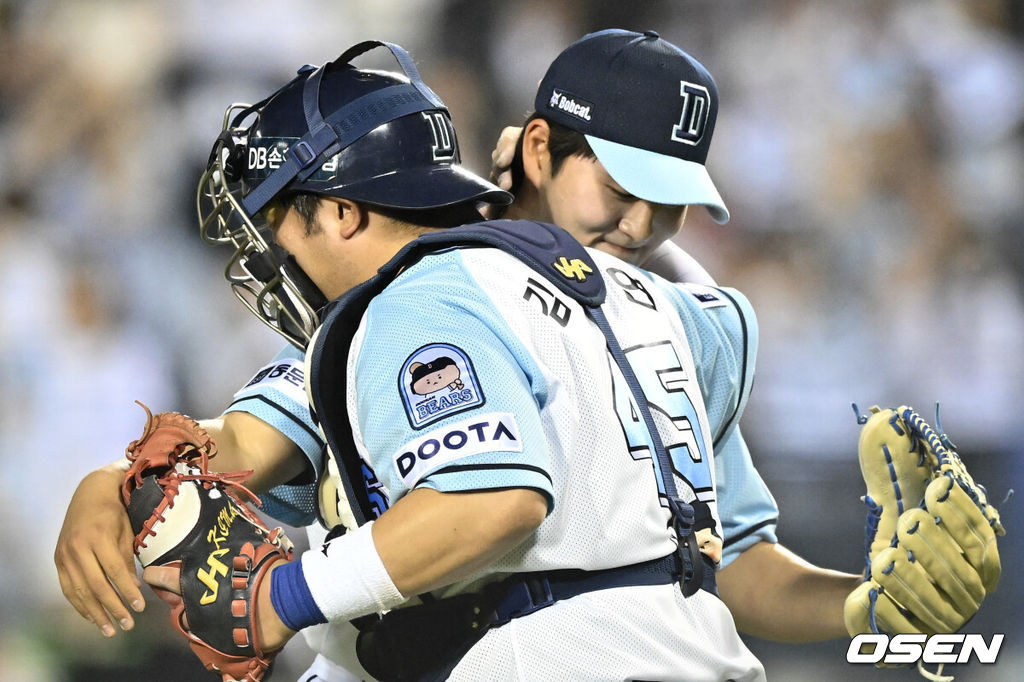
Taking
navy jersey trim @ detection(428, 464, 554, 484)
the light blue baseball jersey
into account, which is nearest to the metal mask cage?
the light blue baseball jersey

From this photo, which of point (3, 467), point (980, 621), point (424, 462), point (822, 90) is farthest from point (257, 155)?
point (822, 90)

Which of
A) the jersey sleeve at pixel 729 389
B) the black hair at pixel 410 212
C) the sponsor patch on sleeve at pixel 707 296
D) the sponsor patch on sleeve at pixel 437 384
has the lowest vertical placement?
the jersey sleeve at pixel 729 389

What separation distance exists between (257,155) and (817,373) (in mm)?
3214

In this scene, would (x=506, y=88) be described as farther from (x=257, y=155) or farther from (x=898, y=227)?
(x=257, y=155)

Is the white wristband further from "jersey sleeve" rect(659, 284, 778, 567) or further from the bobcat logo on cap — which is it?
the bobcat logo on cap

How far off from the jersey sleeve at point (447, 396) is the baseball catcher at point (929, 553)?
827 mm

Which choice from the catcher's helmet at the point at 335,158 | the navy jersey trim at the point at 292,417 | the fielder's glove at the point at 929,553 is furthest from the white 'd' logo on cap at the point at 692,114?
the navy jersey trim at the point at 292,417

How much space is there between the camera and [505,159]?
8.39 feet

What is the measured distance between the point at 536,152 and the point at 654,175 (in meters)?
0.32

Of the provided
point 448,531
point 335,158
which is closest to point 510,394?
point 448,531

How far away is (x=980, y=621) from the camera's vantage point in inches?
165

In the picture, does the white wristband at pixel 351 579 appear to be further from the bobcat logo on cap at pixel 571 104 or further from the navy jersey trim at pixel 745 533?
the bobcat logo on cap at pixel 571 104

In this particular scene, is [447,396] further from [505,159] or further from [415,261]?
[505,159]

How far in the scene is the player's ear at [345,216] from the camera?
6.00 feet
